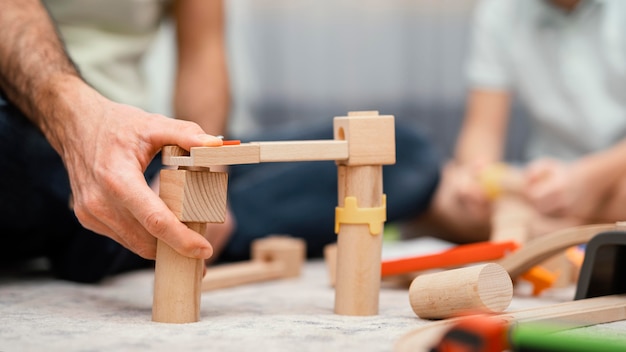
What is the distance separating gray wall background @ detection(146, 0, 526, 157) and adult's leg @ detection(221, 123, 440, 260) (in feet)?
3.50

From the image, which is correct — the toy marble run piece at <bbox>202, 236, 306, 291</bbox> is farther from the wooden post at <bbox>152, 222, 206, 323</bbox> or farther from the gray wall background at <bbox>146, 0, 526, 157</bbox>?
the gray wall background at <bbox>146, 0, 526, 157</bbox>

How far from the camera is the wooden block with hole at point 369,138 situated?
852 mm

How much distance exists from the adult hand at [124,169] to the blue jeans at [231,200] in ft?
1.14

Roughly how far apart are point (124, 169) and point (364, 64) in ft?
6.78

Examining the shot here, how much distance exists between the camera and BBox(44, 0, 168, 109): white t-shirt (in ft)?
4.65

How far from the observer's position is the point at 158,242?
2.66 ft

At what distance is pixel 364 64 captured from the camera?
2.78 m

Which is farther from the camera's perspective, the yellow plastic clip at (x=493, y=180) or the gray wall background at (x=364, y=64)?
the gray wall background at (x=364, y=64)

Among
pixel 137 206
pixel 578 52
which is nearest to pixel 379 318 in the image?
pixel 137 206

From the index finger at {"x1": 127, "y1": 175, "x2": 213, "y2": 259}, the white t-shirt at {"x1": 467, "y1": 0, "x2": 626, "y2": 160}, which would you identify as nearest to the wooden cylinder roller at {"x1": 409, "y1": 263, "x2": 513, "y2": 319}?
the index finger at {"x1": 127, "y1": 175, "x2": 213, "y2": 259}

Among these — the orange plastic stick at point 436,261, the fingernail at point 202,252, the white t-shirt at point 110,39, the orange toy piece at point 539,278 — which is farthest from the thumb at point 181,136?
the white t-shirt at point 110,39

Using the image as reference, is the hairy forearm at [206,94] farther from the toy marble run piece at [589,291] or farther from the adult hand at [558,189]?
the toy marble run piece at [589,291]

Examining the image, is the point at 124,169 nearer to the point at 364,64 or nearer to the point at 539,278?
the point at 539,278

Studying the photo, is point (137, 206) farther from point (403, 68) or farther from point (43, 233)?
point (403, 68)
